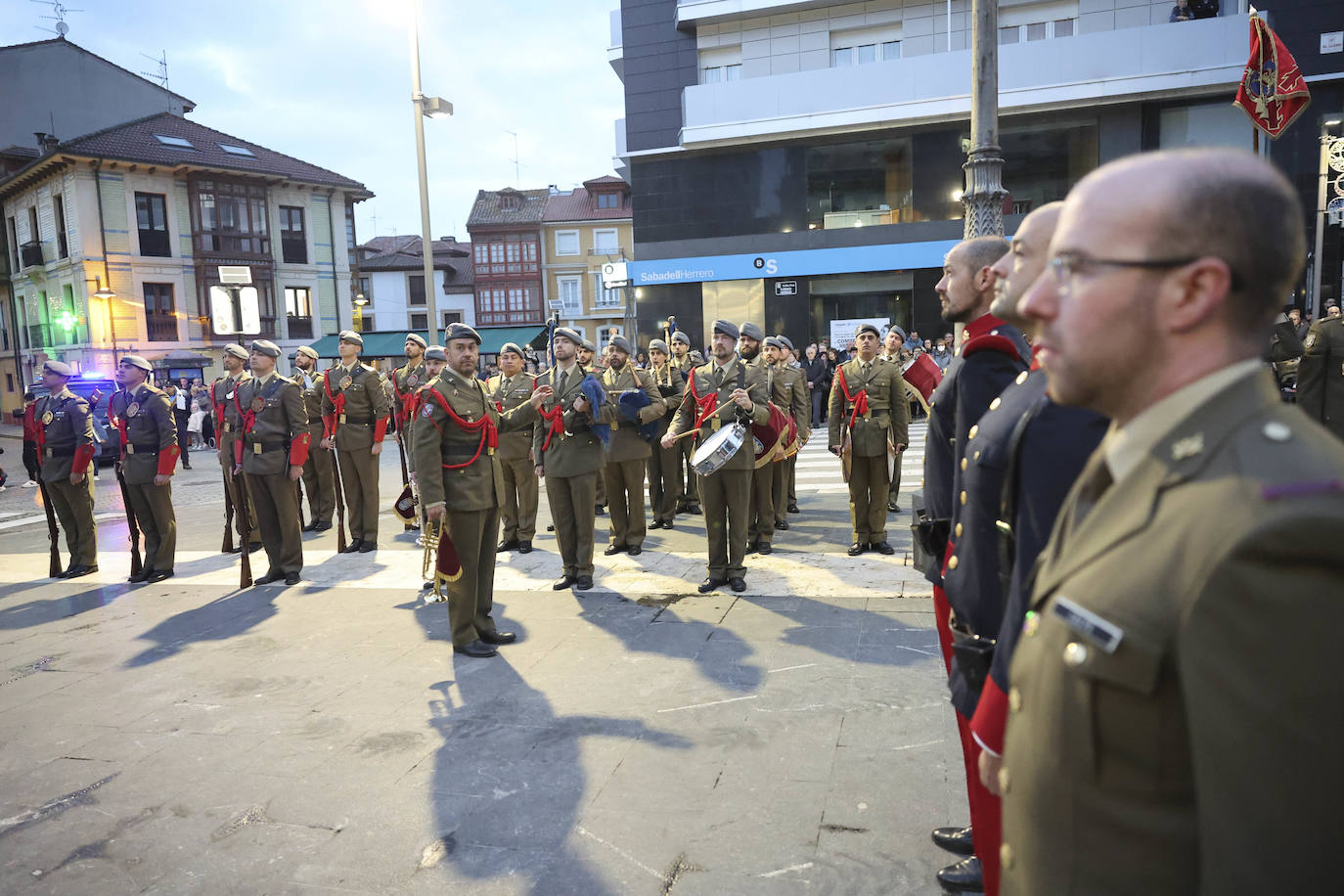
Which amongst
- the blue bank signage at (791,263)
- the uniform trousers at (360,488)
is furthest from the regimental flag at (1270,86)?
the uniform trousers at (360,488)

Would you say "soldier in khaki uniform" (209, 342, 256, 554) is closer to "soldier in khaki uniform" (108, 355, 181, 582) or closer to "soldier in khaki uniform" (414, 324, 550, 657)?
"soldier in khaki uniform" (108, 355, 181, 582)

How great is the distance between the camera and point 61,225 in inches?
1344

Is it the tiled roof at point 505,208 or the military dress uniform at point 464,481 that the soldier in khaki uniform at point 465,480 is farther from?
the tiled roof at point 505,208

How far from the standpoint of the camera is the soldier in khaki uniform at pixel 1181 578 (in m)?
1.01

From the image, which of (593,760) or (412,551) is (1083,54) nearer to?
(412,551)

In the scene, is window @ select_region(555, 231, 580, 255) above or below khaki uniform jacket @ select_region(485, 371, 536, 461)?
above

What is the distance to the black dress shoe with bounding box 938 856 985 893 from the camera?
2.97 m

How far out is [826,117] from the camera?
77.3 ft

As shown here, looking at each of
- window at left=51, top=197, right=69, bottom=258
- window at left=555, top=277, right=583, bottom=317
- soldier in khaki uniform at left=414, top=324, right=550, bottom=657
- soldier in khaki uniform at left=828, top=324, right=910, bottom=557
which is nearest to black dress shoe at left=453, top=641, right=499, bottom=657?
soldier in khaki uniform at left=414, top=324, right=550, bottom=657

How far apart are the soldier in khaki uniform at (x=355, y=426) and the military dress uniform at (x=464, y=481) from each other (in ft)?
13.1

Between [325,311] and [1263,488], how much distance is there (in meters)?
42.1

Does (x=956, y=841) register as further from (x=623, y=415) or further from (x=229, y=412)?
(x=229, y=412)

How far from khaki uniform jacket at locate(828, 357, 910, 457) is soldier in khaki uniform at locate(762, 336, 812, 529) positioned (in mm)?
795

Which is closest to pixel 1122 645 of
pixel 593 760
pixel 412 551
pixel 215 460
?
pixel 593 760
